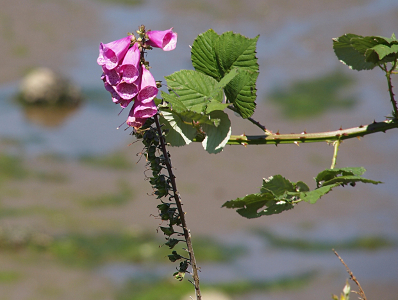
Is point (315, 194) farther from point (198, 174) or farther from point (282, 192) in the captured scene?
point (198, 174)

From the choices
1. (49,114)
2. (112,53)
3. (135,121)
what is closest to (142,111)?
(135,121)

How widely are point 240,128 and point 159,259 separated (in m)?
2.94

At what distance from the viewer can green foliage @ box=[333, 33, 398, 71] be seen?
1.13 meters

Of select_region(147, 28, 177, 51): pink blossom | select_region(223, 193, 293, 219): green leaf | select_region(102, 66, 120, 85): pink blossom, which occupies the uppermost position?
select_region(147, 28, 177, 51): pink blossom

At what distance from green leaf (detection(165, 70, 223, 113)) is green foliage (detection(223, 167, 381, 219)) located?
0.23 meters

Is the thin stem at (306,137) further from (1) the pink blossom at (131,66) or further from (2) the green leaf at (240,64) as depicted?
(1) the pink blossom at (131,66)

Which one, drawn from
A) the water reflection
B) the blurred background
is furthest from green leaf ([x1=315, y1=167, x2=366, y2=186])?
the water reflection

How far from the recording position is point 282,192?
1095mm

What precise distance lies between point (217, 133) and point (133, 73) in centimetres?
23

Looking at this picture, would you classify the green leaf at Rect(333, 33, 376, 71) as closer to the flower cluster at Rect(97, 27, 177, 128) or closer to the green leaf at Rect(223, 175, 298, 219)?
the green leaf at Rect(223, 175, 298, 219)

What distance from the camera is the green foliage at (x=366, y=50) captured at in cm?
113

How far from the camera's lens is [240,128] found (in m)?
8.84

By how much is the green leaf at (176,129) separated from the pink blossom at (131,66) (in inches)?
4.4

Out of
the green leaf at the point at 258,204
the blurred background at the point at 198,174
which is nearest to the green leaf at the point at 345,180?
the green leaf at the point at 258,204
